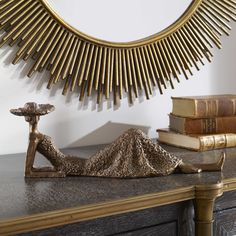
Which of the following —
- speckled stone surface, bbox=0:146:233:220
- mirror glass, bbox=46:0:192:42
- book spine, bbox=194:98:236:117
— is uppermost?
mirror glass, bbox=46:0:192:42

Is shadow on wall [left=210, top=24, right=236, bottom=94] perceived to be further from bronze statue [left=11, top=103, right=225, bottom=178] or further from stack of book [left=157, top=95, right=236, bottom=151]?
bronze statue [left=11, top=103, right=225, bottom=178]

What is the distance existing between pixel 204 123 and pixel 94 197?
36 centimetres

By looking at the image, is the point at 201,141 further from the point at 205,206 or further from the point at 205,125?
the point at 205,206

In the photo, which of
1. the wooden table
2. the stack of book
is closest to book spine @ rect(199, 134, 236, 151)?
the stack of book

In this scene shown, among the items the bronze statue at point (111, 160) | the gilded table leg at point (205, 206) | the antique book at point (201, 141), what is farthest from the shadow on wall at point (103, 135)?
the gilded table leg at point (205, 206)

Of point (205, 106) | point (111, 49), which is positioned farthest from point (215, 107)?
point (111, 49)

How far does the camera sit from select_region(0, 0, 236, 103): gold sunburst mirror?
2.71 ft

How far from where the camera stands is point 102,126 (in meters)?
0.95

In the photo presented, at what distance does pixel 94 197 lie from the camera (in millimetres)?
572

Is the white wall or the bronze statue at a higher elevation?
the white wall

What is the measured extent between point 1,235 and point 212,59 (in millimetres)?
707

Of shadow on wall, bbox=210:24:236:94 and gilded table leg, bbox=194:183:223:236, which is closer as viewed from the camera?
gilded table leg, bbox=194:183:223:236

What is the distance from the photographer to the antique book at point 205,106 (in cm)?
86

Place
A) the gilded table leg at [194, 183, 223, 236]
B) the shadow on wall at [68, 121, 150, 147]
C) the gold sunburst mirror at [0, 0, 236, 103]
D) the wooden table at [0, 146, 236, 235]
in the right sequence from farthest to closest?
the shadow on wall at [68, 121, 150, 147] → the gold sunburst mirror at [0, 0, 236, 103] → the gilded table leg at [194, 183, 223, 236] → the wooden table at [0, 146, 236, 235]
